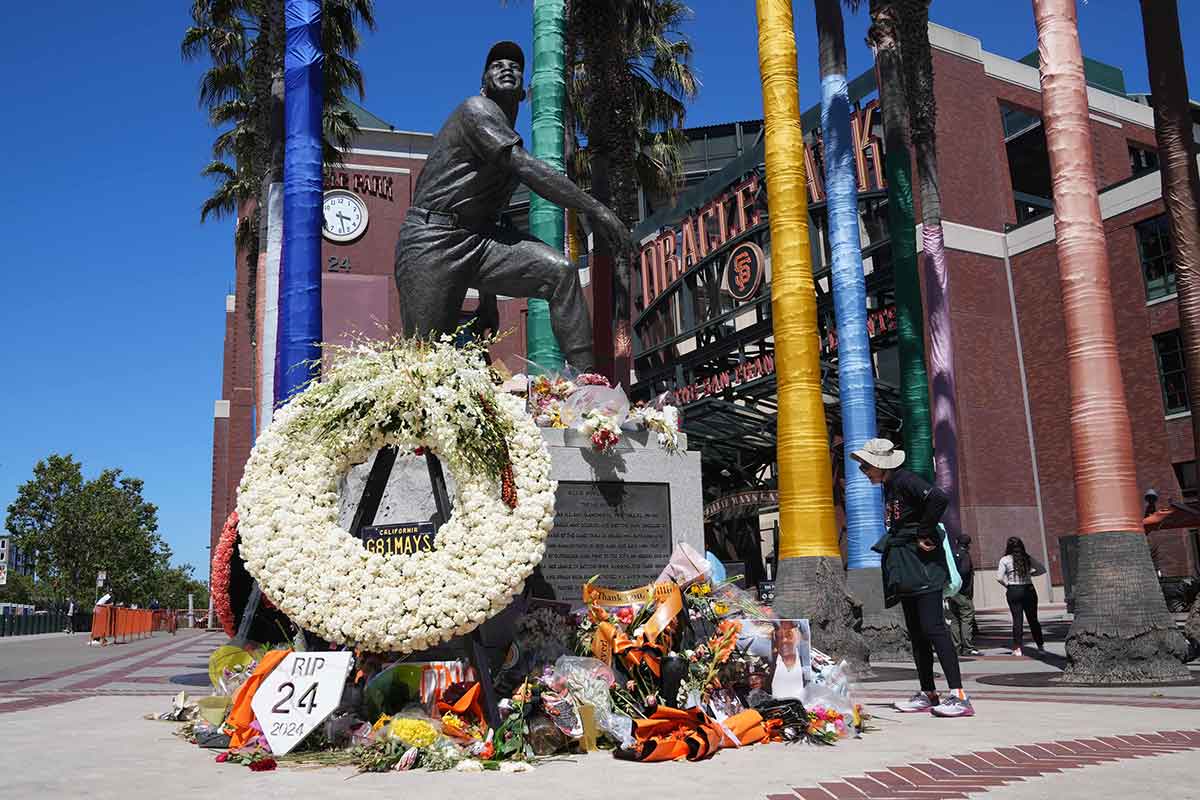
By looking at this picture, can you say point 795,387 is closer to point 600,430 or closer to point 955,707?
point 600,430

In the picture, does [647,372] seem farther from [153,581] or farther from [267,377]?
[153,581]

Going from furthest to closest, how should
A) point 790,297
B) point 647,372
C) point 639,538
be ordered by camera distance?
point 647,372 < point 790,297 < point 639,538

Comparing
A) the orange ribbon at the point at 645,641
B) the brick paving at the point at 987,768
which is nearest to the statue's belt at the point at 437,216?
the orange ribbon at the point at 645,641

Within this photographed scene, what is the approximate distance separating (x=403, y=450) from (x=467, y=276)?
2.29 m

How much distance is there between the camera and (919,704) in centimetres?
737

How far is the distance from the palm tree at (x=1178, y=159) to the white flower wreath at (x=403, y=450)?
943 centimetres

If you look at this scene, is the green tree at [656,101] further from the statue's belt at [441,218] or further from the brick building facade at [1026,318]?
the statue's belt at [441,218]

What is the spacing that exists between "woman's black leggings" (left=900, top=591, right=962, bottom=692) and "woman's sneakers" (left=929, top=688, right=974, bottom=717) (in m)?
0.07

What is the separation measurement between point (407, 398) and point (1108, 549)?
7.63 m

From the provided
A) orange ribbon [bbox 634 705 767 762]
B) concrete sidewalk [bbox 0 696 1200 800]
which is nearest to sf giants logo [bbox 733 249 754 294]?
concrete sidewalk [bbox 0 696 1200 800]

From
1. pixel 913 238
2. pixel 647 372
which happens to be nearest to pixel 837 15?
pixel 913 238

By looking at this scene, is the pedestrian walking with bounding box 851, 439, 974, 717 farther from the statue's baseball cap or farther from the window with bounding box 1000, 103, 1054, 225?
the window with bounding box 1000, 103, 1054, 225

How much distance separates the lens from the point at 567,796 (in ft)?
14.3

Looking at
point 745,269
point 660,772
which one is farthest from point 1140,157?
point 660,772
